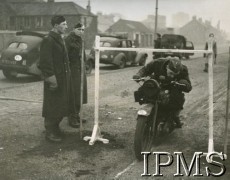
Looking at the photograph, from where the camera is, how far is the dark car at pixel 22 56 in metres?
15.0

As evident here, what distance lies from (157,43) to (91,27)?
29146 mm

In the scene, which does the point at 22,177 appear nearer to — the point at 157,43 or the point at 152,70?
the point at 152,70

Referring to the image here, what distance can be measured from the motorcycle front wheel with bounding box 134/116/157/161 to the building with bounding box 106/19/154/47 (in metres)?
62.7

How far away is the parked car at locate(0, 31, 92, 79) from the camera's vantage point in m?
15.0

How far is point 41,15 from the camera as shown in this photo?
54312 mm

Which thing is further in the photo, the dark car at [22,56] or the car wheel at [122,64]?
the car wheel at [122,64]

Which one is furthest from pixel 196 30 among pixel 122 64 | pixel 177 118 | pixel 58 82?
pixel 58 82

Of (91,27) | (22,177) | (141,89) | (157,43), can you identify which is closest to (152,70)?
(141,89)

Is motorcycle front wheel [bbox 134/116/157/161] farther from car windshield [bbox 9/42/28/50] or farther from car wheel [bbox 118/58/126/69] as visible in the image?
car wheel [bbox 118/58/126/69]

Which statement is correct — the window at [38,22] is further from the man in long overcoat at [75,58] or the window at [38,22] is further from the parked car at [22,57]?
the man in long overcoat at [75,58]

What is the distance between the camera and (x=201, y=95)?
12000 mm

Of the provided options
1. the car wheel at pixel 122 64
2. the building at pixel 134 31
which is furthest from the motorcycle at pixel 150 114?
the building at pixel 134 31

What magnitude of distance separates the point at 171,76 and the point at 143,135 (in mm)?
1138

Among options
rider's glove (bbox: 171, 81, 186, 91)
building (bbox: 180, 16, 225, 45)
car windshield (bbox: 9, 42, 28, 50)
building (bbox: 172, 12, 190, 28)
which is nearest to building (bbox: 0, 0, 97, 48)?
car windshield (bbox: 9, 42, 28, 50)
